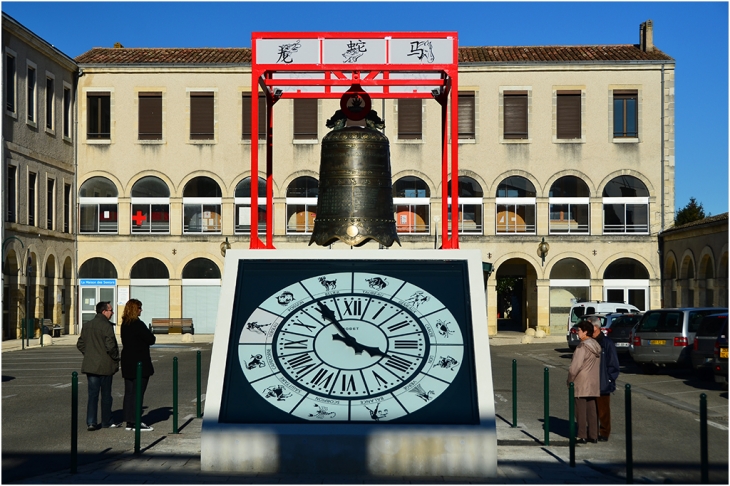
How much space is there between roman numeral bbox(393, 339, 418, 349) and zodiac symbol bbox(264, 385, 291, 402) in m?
1.24

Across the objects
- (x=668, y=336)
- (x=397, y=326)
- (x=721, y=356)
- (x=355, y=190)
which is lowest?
(x=721, y=356)

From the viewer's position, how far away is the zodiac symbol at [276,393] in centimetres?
974

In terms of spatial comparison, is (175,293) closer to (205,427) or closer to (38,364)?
(38,364)

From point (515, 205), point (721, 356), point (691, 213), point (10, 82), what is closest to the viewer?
point (721, 356)

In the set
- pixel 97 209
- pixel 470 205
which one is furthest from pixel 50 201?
pixel 470 205

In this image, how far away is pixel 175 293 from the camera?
48.2 m

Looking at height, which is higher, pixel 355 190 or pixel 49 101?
pixel 49 101

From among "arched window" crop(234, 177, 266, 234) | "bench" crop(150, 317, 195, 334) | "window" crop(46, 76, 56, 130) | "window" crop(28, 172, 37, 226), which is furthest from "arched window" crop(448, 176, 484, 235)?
"window" crop(28, 172, 37, 226)

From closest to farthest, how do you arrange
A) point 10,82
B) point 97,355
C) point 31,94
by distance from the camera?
1. point 97,355
2. point 10,82
3. point 31,94

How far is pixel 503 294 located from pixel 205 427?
215 ft

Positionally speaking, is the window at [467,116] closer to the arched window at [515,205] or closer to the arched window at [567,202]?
the arched window at [515,205]

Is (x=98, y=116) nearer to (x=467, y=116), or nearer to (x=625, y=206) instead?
(x=467, y=116)

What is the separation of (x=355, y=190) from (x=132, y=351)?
3.74m

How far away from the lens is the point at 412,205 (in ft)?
159
